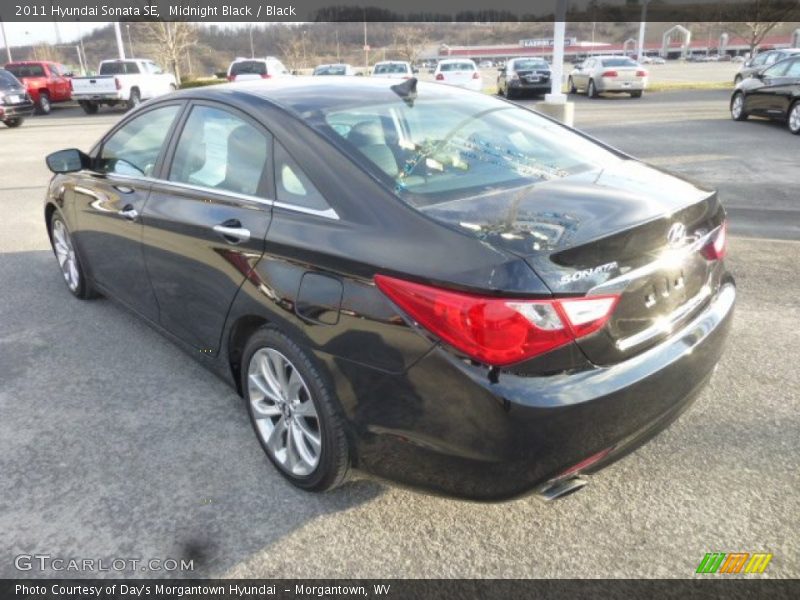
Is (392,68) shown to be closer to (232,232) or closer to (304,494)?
(232,232)

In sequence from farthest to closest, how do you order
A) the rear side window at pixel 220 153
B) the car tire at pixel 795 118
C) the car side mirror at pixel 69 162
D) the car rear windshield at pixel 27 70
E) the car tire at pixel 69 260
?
the car rear windshield at pixel 27 70
the car tire at pixel 795 118
the car tire at pixel 69 260
the car side mirror at pixel 69 162
the rear side window at pixel 220 153

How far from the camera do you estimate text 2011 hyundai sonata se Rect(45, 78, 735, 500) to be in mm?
1952

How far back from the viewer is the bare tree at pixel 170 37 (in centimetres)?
3706

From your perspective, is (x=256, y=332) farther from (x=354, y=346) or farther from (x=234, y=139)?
(x=234, y=139)

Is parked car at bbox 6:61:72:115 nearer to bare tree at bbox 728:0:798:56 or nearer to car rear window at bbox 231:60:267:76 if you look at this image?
car rear window at bbox 231:60:267:76

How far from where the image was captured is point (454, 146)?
2812 mm

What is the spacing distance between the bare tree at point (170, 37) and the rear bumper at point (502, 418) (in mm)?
37771

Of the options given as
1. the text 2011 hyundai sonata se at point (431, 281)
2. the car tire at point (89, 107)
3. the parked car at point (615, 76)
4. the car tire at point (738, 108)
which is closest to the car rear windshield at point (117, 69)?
the car tire at point (89, 107)

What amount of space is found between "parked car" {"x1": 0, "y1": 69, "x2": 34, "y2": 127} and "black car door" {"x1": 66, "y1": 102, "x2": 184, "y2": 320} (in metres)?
17.2

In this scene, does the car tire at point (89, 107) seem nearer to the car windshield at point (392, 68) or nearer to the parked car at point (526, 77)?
the car windshield at point (392, 68)

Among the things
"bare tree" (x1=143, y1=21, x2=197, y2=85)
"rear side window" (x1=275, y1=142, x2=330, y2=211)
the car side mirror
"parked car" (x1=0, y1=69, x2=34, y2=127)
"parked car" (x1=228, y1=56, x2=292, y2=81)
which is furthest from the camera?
"bare tree" (x1=143, y1=21, x2=197, y2=85)

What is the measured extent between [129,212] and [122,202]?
0.16 metres

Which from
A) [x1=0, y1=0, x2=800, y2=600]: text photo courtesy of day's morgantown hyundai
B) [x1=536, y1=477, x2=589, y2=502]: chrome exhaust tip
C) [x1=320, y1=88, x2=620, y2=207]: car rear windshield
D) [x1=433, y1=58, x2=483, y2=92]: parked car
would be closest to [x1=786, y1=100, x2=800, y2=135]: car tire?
[x1=0, y1=0, x2=800, y2=600]: text photo courtesy of day's morgantown hyundai

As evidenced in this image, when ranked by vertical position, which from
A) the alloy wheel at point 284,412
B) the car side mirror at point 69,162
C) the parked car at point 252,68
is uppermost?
the parked car at point 252,68
